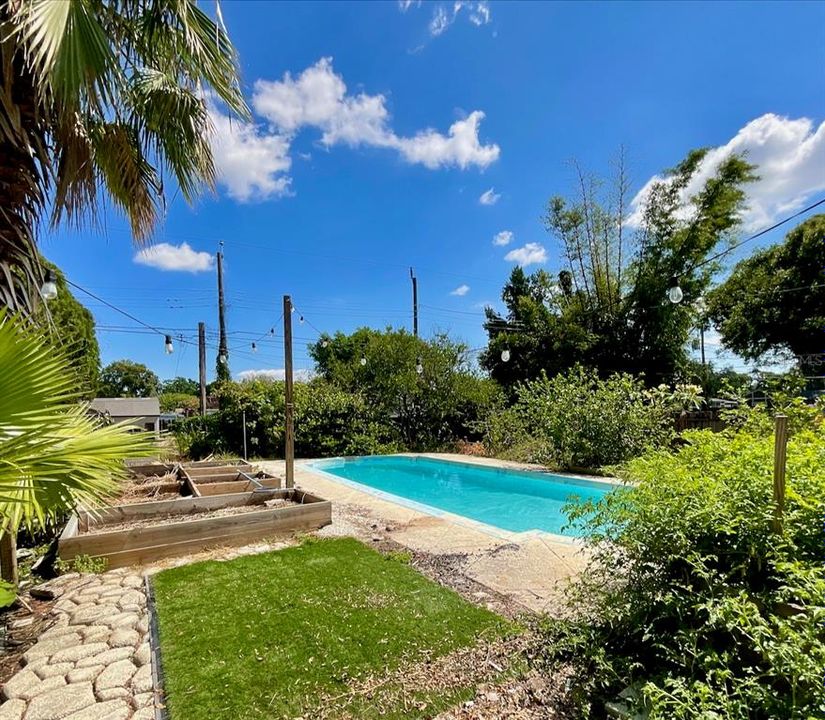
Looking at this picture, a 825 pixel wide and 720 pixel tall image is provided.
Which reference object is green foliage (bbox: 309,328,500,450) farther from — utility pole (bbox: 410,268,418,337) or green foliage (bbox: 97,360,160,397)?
green foliage (bbox: 97,360,160,397)

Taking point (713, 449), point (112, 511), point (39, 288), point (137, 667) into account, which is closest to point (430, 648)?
point (137, 667)

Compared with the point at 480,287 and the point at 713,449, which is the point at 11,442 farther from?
the point at 480,287

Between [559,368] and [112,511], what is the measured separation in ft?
43.4

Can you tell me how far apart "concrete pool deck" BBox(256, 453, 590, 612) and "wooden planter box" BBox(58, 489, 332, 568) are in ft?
1.51

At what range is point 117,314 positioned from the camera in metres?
17.1

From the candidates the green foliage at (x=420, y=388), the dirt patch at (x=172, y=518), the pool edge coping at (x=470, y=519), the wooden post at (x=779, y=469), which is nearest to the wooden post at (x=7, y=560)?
the dirt patch at (x=172, y=518)

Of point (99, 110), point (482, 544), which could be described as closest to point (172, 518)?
point (482, 544)

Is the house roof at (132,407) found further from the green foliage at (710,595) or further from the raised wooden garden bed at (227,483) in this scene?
the green foliage at (710,595)

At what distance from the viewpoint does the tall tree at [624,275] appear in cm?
1284

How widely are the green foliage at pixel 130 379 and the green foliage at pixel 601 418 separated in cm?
4245

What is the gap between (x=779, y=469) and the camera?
1803 millimetres

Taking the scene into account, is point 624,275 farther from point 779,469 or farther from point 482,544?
point 779,469

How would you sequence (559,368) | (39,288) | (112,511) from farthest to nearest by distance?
(559,368) → (112,511) → (39,288)

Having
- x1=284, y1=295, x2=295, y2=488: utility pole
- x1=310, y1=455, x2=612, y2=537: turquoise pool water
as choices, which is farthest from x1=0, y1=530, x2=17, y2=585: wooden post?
x1=310, y1=455, x2=612, y2=537: turquoise pool water
